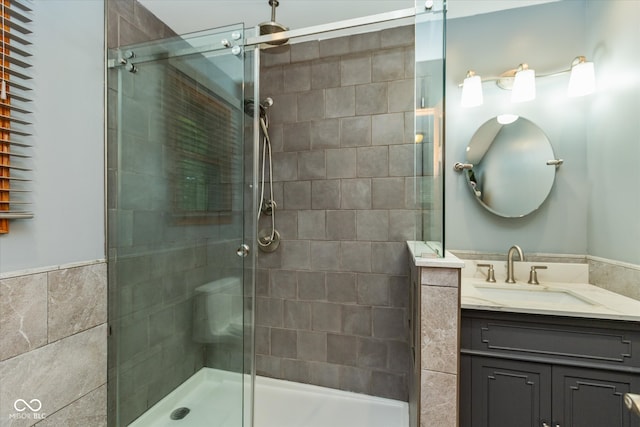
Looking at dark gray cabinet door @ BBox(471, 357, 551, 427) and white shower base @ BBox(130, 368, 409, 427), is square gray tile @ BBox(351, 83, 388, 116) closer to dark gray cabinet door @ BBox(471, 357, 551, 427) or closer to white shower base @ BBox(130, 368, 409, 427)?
dark gray cabinet door @ BBox(471, 357, 551, 427)

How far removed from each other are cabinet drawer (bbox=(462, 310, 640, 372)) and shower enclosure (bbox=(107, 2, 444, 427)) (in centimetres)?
50

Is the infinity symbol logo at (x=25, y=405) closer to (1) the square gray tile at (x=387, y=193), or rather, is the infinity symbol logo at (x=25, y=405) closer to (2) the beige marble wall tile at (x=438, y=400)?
(2) the beige marble wall tile at (x=438, y=400)

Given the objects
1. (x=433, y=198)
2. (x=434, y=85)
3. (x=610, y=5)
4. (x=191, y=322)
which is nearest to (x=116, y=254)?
(x=191, y=322)

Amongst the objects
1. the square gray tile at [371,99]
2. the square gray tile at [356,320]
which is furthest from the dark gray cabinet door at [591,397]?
the square gray tile at [371,99]

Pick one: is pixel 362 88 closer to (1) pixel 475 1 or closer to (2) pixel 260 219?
(1) pixel 475 1

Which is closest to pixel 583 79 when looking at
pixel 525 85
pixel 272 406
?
pixel 525 85

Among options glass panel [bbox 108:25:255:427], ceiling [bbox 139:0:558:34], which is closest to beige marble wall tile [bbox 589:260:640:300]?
ceiling [bbox 139:0:558:34]

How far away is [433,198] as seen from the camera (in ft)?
4.19

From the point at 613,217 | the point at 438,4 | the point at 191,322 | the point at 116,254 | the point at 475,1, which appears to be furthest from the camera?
the point at 475,1

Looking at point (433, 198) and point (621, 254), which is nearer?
point (433, 198)

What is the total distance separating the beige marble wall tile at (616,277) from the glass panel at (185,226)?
1861mm

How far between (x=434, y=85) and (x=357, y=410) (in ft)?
6.44

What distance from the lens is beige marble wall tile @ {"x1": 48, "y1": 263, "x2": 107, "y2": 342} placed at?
3.65ft

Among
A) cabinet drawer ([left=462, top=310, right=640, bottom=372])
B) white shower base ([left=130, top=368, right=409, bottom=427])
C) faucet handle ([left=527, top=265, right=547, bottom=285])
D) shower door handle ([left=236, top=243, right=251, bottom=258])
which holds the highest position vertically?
shower door handle ([left=236, top=243, right=251, bottom=258])
